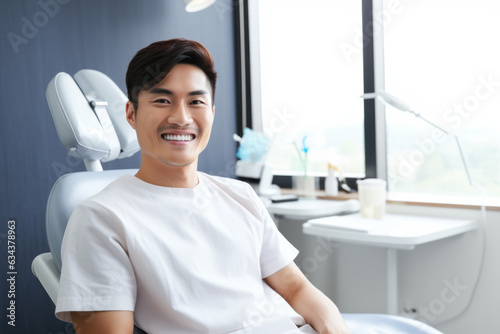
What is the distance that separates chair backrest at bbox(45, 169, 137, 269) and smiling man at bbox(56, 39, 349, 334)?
15 centimetres

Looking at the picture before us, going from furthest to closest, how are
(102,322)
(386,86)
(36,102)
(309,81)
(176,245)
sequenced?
(309,81), (386,86), (36,102), (176,245), (102,322)

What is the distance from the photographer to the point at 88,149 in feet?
3.96

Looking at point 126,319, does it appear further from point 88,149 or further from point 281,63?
point 281,63

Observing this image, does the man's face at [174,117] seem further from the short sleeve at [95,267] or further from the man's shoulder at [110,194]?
the short sleeve at [95,267]

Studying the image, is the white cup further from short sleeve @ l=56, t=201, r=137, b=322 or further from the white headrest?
short sleeve @ l=56, t=201, r=137, b=322

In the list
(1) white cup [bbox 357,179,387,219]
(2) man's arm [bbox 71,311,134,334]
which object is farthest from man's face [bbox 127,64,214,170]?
(1) white cup [bbox 357,179,387,219]

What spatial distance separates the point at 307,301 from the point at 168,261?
1.13 feet

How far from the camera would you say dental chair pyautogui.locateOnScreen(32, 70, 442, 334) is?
42.9 inches

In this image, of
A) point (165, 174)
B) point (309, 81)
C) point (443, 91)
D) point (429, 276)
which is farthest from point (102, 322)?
point (309, 81)

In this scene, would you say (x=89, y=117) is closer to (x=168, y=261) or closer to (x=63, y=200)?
(x=63, y=200)

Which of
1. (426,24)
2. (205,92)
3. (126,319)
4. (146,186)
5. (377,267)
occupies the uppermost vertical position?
(426,24)

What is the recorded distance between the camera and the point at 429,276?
6.50 feet

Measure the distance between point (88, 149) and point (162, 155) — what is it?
29 centimetres

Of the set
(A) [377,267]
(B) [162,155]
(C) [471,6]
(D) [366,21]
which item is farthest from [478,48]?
(B) [162,155]
